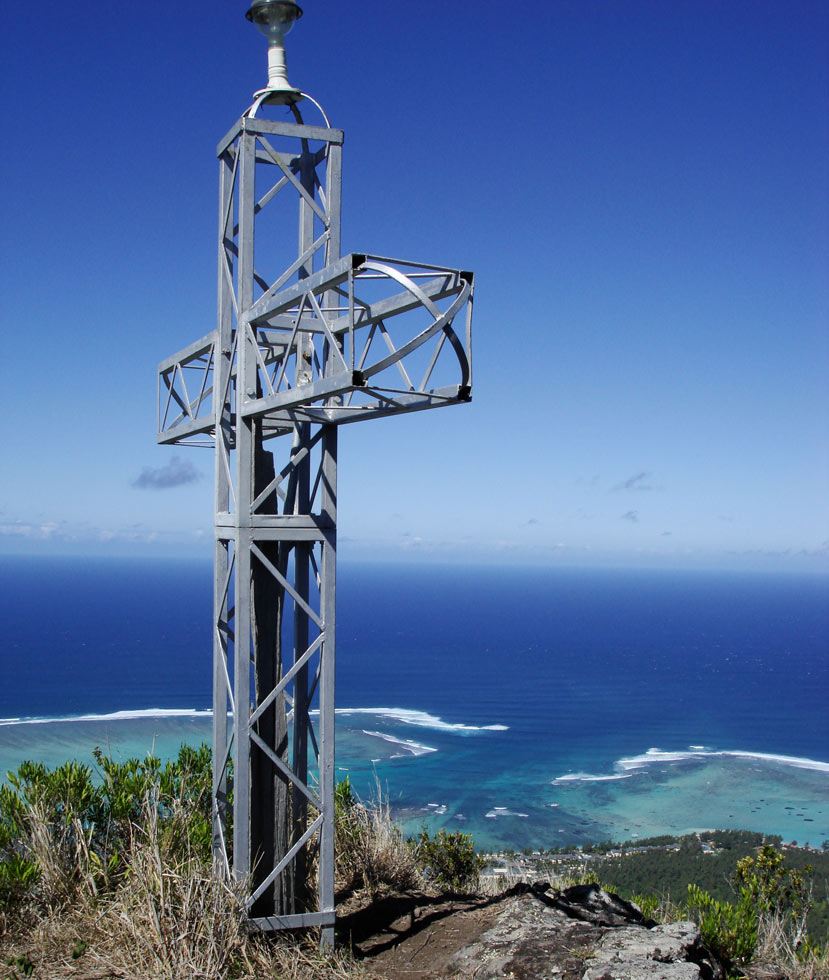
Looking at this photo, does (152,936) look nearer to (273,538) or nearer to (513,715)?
(273,538)

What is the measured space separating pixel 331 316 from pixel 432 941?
4.28 metres

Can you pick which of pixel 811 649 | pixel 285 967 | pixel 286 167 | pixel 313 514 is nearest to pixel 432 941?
pixel 285 967

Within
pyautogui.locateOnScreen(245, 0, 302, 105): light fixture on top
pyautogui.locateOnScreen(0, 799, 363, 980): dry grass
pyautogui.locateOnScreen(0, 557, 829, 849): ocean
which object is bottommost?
pyautogui.locateOnScreen(0, 557, 829, 849): ocean

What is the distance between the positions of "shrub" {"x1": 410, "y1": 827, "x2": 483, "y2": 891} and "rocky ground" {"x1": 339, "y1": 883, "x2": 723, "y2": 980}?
1.18 meters

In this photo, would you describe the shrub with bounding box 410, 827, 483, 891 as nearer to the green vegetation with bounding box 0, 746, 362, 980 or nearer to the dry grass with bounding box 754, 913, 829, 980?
the green vegetation with bounding box 0, 746, 362, 980

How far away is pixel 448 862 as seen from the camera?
827 cm

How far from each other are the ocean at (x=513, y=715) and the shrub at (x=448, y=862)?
419 millimetres

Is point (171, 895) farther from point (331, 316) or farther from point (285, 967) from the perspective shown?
point (331, 316)

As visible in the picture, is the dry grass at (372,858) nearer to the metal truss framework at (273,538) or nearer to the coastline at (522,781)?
the metal truss framework at (273,538)

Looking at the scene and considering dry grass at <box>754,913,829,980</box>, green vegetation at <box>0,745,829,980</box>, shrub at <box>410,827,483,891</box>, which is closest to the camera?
green vegetation at <box>0,745,829,980</box>

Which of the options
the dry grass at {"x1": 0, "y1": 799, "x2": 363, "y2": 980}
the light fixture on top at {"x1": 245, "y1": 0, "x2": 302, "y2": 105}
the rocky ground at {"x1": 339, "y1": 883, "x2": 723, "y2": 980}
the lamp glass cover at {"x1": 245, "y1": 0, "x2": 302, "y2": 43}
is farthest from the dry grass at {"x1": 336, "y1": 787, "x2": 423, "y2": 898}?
the lamp glass cover at {"x1": 245, "y1": 0, "x2": 302, "y2": 43}

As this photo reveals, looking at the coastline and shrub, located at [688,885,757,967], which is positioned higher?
shrub, located at [688,885,757,967]

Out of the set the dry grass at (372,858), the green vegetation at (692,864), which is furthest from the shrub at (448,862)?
the green vegetation at (692,864)

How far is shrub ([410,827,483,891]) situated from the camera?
806 centimetres
